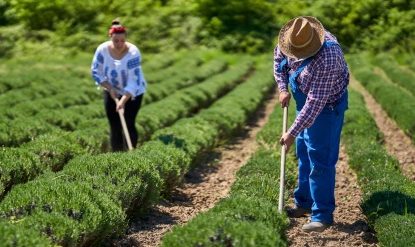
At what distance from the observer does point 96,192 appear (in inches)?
215

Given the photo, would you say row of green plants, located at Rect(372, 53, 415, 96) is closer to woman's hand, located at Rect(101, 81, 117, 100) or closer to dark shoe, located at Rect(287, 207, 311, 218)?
woman's hand, located at Rect(101, 81, 117, 100)

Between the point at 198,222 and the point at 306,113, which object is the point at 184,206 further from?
the point at 198,222

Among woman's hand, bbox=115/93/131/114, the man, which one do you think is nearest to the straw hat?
the man

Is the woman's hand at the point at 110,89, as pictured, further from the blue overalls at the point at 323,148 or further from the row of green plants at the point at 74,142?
the blue overalls at the point at 323,148

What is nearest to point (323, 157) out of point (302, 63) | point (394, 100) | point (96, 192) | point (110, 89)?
point (302, 63)

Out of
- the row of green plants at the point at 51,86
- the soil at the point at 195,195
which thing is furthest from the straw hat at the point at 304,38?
the row of green plants at the point at 51,86

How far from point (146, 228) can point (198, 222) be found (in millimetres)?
1988

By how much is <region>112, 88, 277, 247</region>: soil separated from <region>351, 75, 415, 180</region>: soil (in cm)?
238

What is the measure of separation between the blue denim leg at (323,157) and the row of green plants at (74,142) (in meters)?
2.87

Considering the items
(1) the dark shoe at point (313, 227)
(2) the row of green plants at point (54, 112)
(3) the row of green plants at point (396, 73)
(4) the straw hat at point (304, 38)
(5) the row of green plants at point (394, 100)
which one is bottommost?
(3) the row of green plants at point (396, 73)

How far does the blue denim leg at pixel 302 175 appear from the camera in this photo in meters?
6.69

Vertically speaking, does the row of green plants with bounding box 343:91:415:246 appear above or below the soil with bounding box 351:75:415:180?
above

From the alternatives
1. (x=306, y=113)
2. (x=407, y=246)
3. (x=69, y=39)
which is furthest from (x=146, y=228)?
(x=69, y=39)

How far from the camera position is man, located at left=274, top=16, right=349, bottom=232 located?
19.4 ft
